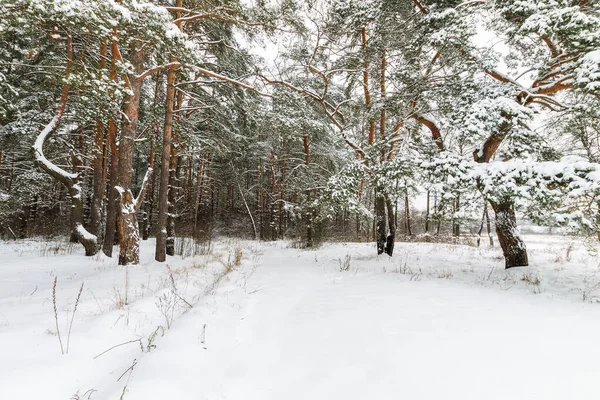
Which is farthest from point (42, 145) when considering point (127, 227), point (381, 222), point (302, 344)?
point (381, 222)

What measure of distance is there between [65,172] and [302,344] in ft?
34.9

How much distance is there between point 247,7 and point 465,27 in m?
5.08

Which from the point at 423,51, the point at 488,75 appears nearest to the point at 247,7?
the point at 423,51

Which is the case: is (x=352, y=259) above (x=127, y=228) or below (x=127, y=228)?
below

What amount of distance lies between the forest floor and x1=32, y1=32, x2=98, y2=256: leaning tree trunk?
15.3ft

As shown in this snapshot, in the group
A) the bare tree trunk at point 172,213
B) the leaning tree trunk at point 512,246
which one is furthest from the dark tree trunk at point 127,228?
the leaning tree trunk at point 512,246

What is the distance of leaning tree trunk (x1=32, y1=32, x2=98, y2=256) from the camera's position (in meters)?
8.17

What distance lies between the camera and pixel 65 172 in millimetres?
9102

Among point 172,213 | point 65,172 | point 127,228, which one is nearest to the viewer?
point 127,228

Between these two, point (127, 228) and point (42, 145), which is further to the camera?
point (42, 145)

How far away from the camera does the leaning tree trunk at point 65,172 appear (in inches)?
322

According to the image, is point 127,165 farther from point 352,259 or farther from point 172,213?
point 352,259

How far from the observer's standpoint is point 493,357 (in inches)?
87.8

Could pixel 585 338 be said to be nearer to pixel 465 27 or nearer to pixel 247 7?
pixel 465 27
